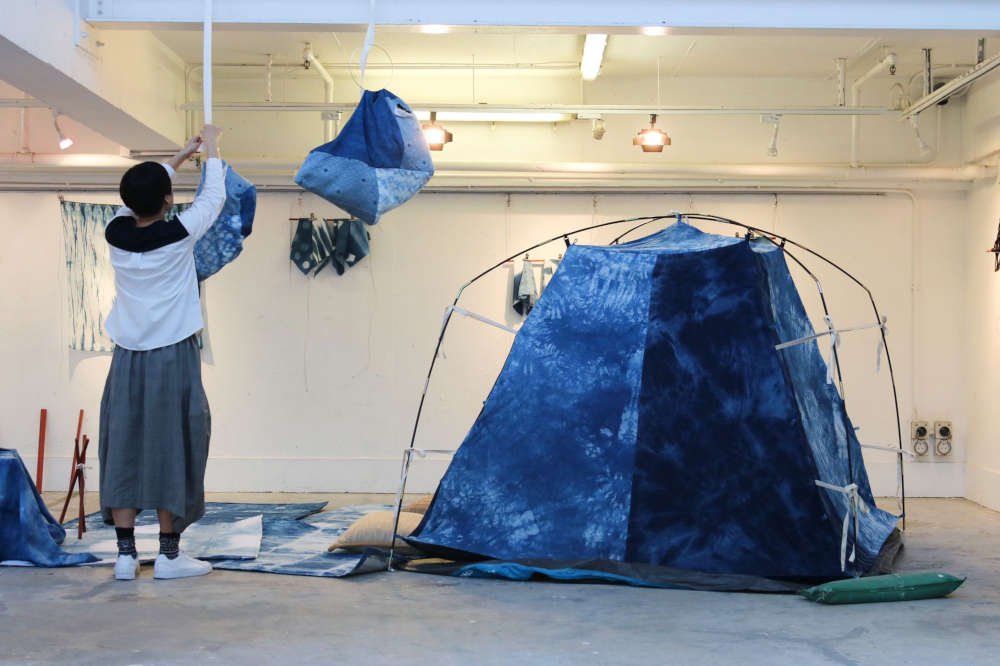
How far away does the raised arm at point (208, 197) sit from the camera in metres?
3.36

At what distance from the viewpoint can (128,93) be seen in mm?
4887

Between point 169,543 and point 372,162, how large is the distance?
147 centimetres

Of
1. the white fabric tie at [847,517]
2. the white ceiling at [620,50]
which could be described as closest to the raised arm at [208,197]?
the white ceiling at [620,50]

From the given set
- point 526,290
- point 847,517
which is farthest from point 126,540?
point 526,290

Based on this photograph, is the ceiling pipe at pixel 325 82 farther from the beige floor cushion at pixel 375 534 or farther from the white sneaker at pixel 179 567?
the white sneaker at pixel 179 567

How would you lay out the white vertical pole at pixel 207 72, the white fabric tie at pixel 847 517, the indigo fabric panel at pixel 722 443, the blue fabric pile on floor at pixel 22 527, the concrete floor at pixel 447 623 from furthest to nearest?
the blue fabric pile on floor at pixel 22 527, the indigo fabric panel at pixel 722 443, the white fabric tie at pixel 847 517, the white vertical pole at pixel 207 72, the concrete floor at pixel 447 623

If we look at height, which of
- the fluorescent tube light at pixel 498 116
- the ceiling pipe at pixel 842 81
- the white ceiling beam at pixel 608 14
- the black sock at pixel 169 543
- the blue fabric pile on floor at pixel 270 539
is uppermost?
the ceiling pipe at pixel 842 81

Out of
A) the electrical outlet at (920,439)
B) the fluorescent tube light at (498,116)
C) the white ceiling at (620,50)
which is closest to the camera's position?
the white ceiling at (620,50)

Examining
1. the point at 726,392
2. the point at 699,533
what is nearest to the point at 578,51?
the point at 726,392

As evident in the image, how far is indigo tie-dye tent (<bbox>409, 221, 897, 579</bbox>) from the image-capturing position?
3619mm

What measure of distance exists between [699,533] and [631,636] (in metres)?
0.88

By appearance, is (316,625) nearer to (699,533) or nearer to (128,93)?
(699,533)

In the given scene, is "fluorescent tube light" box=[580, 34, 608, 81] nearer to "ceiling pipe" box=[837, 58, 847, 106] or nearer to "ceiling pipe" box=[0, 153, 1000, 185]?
"ceiling pipe" box=[0, 153, 1000, 185]

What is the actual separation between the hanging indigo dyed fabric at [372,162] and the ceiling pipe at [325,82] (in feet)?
8.48
